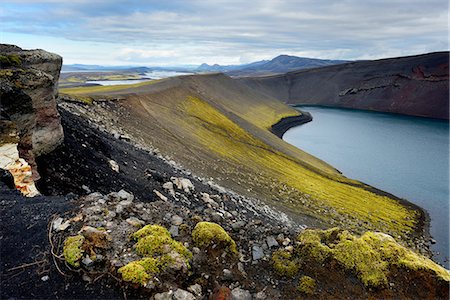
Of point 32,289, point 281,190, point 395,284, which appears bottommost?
point 281,190

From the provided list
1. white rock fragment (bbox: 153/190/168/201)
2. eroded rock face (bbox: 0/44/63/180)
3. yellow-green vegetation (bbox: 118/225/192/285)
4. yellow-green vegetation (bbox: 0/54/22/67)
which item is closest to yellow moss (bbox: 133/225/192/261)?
yellow-green vegetation (bbox: 118/225/192/285)

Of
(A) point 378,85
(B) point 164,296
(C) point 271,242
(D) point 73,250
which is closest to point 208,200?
(C) point 271,242

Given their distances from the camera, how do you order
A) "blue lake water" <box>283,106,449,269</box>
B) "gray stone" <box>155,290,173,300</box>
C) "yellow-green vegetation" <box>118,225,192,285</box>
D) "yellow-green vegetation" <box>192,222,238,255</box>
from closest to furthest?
"gray stone" <box>155,290,173,300</box>, "yellow-green vegetation" <box>118,225,192,285</box>, "yellow-green vegetation" <box>192,222,238,255</box>, "blue lake water" <box>283,106,449,269</box>

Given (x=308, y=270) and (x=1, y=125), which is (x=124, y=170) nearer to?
(x=1, y=125)

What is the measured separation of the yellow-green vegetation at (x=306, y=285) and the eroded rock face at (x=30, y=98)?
9978 mm

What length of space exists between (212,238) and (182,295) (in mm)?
1790

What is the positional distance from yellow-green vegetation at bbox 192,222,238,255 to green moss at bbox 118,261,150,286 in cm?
170

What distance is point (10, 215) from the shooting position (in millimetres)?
8742

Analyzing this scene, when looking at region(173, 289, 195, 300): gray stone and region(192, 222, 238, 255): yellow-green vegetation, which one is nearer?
region(173, 289, 195, 300): gray stone

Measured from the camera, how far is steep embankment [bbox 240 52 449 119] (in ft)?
447

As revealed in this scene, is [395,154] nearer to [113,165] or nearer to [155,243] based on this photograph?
[113,165]

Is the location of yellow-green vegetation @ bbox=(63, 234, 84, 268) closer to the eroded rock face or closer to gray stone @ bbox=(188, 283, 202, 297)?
gray stone @ bbox=(188, 283, 202, 297)

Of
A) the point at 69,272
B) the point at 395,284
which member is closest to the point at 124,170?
the point at 69,272

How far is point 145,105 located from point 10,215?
3586cm
